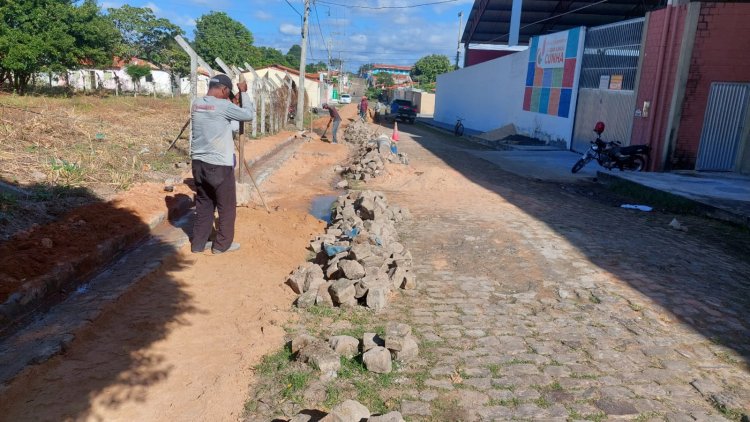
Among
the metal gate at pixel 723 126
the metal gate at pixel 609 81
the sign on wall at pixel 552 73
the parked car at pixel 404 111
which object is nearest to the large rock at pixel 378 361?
the metal gate at pixel 723 126

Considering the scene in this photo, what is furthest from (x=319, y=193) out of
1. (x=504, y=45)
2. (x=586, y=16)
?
(x=504, y=45)

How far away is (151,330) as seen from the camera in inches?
151

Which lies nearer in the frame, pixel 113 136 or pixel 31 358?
pixel 31 358

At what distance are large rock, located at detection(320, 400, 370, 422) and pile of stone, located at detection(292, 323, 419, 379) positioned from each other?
0.60 meters

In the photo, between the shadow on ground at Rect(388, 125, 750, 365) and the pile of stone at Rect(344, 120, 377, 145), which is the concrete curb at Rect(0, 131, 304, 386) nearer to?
the shadow on ground at Rect(388, 125, 750, 365)

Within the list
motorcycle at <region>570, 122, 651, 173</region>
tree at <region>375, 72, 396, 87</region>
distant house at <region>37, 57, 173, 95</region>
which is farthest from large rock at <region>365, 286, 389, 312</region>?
tree at <region>375, 72, 396, 87</region>

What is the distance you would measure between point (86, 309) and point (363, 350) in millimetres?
2157

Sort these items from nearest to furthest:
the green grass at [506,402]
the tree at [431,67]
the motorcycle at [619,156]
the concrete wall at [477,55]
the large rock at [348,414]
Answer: the large rock at [348,414] → the green grass at [506,402] → the motorcycle at [619,156] → the concrete wall at [477,55] → the tree at [431,67]

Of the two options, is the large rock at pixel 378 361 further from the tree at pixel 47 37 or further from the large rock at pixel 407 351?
the tree at pixel 47 37

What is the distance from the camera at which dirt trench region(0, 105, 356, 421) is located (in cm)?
297

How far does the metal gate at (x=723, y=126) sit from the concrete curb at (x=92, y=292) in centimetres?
1217

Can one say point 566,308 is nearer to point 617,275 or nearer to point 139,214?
point 617,275

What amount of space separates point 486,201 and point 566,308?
4709 mm

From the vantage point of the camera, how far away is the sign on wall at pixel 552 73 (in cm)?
1848
